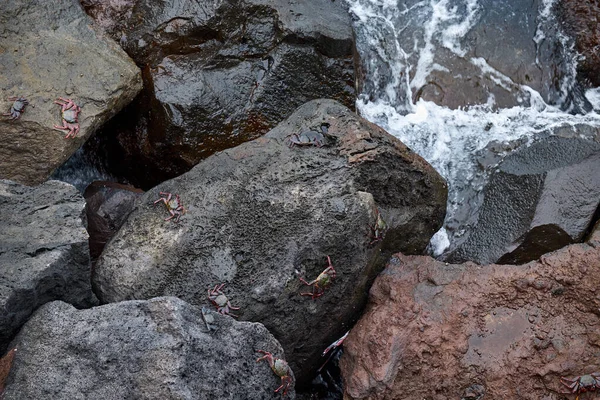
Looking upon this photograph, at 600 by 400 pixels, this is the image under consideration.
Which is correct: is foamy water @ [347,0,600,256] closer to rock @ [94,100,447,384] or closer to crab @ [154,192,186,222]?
rock @ [94,100,447,384]

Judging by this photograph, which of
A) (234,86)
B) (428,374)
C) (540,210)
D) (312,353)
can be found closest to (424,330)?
(428,374)

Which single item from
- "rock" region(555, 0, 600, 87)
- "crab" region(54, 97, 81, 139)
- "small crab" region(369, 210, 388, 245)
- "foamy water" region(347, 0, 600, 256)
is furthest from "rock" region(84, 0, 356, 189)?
"rock" region(555, 0, 600, 87)

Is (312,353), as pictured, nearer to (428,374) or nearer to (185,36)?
(428,374)

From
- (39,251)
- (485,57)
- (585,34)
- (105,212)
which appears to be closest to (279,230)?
(39,251)

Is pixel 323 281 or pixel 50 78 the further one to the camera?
pixel 50 78

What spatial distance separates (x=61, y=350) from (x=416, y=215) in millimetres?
2184

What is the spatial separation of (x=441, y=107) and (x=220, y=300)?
2943 mm

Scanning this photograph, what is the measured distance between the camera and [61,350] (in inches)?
117

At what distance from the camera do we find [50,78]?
4305 mm

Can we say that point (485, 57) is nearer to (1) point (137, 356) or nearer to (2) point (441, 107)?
(2) point (441, 107)

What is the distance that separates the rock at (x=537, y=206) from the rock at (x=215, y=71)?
1.50m

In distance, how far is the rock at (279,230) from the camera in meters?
3.55

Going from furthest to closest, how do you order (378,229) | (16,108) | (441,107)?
1. (441,107)
2. (16,108)
3. (378,229)

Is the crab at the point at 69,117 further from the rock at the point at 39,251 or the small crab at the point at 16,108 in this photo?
the rock at the point at 39,251
